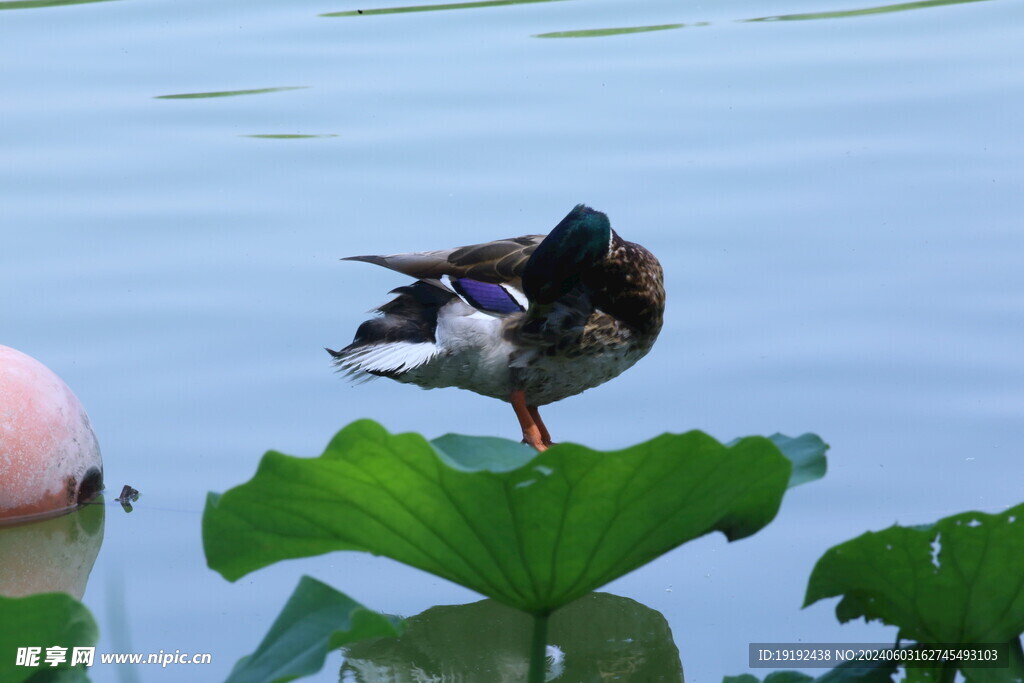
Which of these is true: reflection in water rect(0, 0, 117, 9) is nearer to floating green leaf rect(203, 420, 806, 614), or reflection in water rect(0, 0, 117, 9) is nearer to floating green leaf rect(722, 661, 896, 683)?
floating green leaf rect(203, 420, 806, 614)

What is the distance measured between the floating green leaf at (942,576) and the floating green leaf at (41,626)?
766mm

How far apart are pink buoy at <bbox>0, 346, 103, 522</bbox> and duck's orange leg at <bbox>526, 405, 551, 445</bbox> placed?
1453 mm

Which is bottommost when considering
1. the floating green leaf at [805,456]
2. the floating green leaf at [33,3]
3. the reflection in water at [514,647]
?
the reflection in water at [514,647]

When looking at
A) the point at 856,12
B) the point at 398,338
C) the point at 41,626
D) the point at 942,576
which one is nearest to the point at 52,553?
the point at 398,338

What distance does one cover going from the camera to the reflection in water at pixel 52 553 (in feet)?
10.7

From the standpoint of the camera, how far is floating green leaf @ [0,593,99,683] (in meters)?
1.41

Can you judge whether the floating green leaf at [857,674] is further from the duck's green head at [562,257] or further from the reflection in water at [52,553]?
the duck's green head at [562,257]

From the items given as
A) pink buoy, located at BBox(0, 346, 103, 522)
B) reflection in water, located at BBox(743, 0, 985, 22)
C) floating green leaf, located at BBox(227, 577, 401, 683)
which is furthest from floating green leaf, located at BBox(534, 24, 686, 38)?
floating green leaf, located at BBox(227, 577, 401, 683)

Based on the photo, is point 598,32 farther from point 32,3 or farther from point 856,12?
point 32,3

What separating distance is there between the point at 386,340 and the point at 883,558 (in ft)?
9.98

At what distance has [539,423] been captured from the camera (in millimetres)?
4594

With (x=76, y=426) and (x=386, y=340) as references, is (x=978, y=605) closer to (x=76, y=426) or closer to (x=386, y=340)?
A: (x=76, y=426)

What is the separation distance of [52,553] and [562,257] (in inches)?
67.6

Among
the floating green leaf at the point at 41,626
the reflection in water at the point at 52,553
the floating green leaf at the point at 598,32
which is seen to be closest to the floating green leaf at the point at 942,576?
the floating green leaf at the point at 41,626
